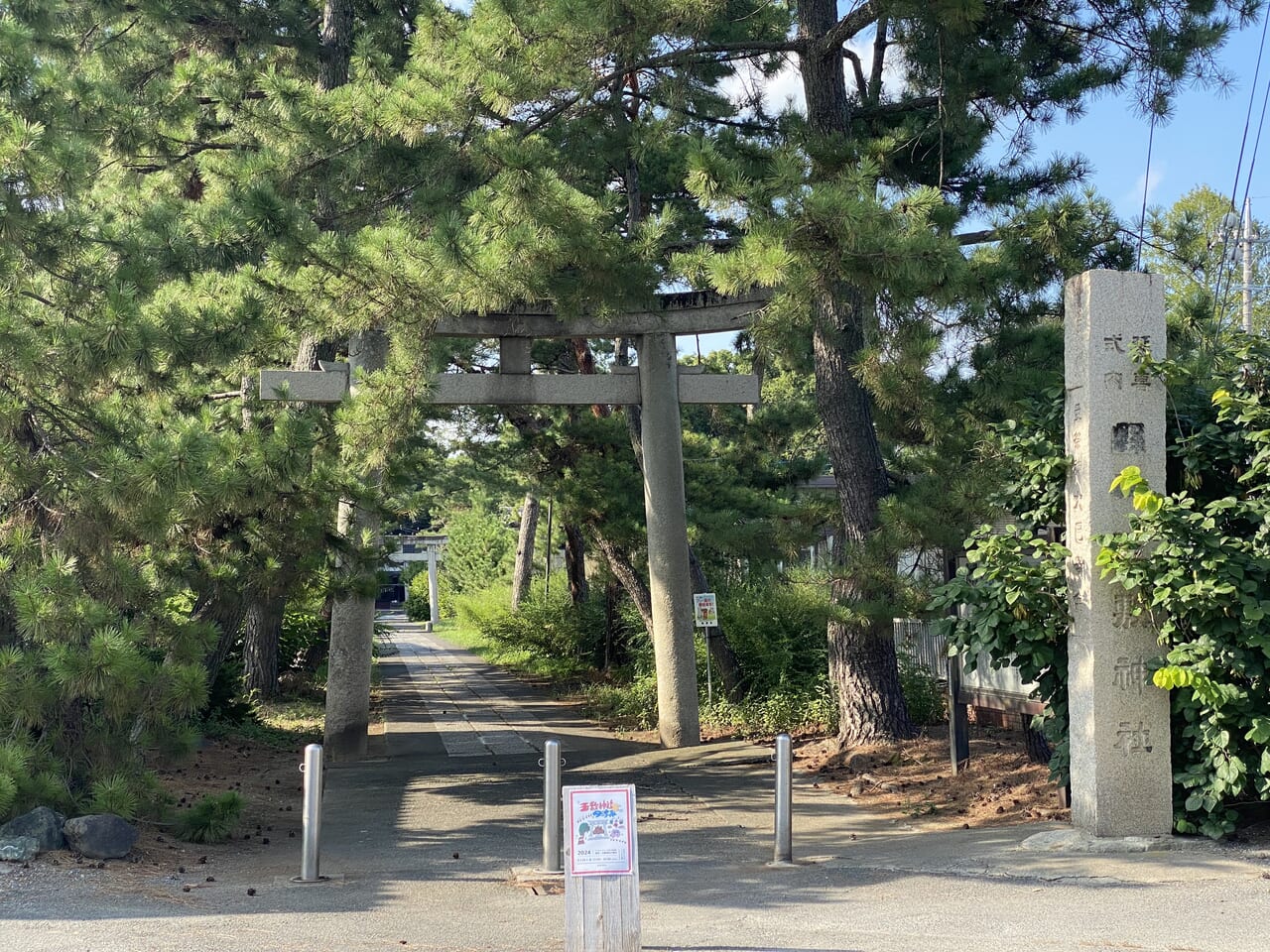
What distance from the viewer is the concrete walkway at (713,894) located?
20.7ft

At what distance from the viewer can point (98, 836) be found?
26.2ft

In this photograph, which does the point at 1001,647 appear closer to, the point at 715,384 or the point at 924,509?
the point at 924,509

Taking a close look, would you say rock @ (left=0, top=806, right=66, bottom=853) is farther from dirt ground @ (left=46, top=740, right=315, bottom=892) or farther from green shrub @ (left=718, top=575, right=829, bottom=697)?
green shrub @ (left=718, top=575, right=829, bottom=697)

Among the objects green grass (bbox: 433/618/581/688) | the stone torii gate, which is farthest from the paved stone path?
the stone torii gate

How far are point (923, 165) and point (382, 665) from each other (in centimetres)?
2305

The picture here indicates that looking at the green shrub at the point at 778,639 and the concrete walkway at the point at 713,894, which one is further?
the green shrub at the point at 778,639

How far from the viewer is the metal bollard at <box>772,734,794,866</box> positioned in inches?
326

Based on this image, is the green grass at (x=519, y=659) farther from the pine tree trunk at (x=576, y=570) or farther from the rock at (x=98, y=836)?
the rock at (x=98, y=836)

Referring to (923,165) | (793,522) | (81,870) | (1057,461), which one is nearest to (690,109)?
(923,165)

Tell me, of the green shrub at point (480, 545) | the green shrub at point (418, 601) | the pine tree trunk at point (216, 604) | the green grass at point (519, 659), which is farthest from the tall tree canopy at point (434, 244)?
the green shrub at point (418, 601)

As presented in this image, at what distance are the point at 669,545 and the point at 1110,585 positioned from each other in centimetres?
709

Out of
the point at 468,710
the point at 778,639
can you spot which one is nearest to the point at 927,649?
the point at 778,639

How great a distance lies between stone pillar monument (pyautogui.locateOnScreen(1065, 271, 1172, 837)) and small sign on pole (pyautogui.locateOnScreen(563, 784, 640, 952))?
12.6ft

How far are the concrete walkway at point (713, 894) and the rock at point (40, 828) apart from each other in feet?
1.76
